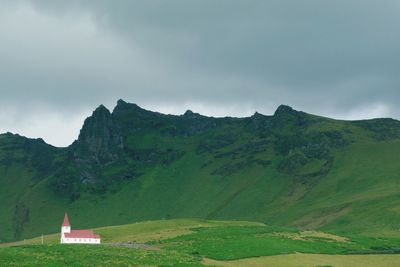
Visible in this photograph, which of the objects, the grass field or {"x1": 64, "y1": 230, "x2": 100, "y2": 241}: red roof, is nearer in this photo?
the grass field

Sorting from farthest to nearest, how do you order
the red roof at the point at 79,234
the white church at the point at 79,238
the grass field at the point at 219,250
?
the red roof at the point at 79,234 < the white church at the point at 79,238 < the grass field at the point at 219,250

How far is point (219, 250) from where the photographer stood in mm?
93375

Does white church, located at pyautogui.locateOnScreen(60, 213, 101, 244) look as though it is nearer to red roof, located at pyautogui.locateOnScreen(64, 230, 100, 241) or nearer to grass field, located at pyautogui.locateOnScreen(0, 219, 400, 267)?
red roof, located at pyautogui.locateOnScreen(64, 230, 100, 241)

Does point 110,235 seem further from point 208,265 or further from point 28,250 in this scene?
point 208,265

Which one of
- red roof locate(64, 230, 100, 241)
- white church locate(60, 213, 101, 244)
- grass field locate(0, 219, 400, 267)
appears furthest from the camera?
red roof locate(64, 230, 100, 241)

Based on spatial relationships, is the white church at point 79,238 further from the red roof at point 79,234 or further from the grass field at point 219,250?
the grass field at point 219,250

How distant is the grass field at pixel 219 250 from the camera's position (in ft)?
262

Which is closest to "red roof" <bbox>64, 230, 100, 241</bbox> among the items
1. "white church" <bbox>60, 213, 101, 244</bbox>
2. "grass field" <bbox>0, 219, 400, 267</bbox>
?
"white church" <bbox>60, 213, 101, 244</bbox>

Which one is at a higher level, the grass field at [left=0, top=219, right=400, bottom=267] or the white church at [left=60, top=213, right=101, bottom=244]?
the white church at [left=60, top=213, right=101, bottom=244]

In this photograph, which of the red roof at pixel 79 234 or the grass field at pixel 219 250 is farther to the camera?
the red roof at pixel 79 234

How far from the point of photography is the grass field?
7994 cm

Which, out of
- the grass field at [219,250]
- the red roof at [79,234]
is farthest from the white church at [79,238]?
the grass field at [219,250]

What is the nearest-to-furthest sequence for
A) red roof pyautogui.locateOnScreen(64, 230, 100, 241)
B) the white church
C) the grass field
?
the grass field
the white church
red roof pyautogui.locateOnScreen(64, 230, 100, 241)

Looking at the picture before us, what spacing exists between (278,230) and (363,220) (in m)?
75.2
